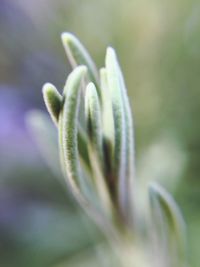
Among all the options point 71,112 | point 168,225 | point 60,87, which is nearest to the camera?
point 71,112

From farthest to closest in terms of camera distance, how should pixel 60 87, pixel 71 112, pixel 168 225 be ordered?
pixel 60 87
pixel 168 225
pixel 71 112

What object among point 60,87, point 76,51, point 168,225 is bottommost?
point 168,225

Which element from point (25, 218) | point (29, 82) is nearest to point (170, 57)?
point (29, 82)

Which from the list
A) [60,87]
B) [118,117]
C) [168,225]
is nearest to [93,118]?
[118,117]

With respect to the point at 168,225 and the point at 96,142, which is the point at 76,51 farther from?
the point at 168,225

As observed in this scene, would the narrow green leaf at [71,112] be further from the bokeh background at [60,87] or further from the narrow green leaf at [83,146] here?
the bokeh background at [60,87]

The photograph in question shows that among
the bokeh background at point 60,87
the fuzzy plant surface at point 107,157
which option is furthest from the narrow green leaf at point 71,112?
the bokeh background at point 60,87

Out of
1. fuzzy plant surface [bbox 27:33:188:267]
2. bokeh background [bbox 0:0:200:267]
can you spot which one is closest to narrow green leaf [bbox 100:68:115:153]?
fuzzy plant surface [bbox 27:33:188:267]

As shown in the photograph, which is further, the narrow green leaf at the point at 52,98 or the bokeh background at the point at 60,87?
the bokeh background at the point at 60,87
